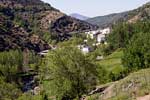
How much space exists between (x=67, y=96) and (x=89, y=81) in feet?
16.4

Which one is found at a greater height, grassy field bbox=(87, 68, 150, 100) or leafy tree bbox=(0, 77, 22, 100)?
grassy field bbox=(87, 68, 150, 100)

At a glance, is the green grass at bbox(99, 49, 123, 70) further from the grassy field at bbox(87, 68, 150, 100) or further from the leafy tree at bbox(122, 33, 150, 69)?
the grassy field at bbox(87, 68, 150, 100)

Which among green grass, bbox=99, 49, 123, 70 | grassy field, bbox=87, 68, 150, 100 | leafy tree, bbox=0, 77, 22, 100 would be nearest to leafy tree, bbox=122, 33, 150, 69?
green grass, bbox=99, 49, 123, 70

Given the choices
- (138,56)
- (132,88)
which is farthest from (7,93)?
(132,88)

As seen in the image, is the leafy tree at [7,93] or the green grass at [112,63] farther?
the green grass at [112,63]

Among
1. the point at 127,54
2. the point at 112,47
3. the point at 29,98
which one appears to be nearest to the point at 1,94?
the point at 29,98

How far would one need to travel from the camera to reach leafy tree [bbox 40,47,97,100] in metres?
61.4

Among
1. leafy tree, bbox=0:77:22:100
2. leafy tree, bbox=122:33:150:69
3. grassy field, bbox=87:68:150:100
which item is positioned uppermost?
grassy field, bbox=87:68:150:100

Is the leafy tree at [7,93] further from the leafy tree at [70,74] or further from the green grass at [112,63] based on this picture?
the green grass at [112,63]

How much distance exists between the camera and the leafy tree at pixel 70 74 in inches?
2416

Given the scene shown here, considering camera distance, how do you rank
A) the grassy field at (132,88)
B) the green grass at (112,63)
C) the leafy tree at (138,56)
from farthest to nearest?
the green grass at (112,63)
the leafy tree at (138,56)
the grassy field at (132,88)

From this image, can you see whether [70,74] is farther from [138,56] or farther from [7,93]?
[138,56]

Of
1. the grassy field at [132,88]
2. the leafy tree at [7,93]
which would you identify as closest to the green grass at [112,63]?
the leafy tree at [7,93]

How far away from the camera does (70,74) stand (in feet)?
206
